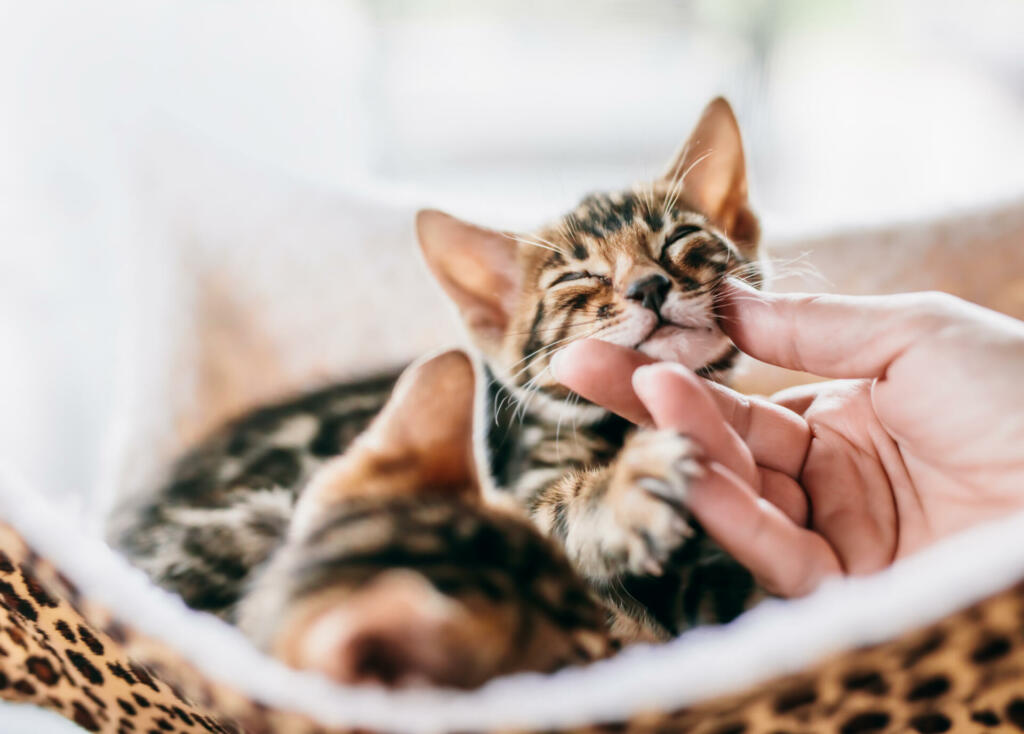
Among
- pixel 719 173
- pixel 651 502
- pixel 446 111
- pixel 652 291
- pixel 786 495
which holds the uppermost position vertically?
pixel 446 111

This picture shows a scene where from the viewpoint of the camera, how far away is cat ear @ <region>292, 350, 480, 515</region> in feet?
1.96

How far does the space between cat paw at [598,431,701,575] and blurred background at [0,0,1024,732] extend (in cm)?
63

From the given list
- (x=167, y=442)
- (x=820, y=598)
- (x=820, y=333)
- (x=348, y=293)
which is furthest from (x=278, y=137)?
(x=820, y=598)

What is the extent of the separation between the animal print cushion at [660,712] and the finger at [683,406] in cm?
23

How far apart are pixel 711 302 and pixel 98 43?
1.53 meters

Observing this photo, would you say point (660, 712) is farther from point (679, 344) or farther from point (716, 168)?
point (716, 168)

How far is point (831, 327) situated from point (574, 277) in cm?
33

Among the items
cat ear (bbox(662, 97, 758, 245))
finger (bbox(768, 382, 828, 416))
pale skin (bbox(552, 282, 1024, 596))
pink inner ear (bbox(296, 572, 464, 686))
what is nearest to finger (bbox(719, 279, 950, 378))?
pale skin (bbox(552, 282, 1024, 596))

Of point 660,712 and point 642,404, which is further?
point 642,404

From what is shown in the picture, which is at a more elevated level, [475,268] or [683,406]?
[475,268]

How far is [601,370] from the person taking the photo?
72 centimetres

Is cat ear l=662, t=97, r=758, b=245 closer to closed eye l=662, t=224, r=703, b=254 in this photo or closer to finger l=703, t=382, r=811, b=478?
closed eye l=662, t=224, r=703, b=254

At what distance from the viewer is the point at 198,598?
79cm

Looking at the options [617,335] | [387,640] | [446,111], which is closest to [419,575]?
[387,640]
